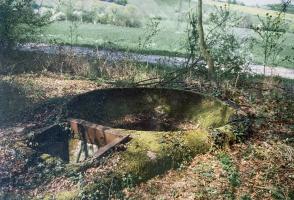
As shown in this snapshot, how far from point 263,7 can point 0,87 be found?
25.3m

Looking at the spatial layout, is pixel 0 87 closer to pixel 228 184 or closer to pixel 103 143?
pixel 103 143

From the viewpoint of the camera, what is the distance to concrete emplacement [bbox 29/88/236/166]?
594 cm

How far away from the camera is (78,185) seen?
4582 millimetres

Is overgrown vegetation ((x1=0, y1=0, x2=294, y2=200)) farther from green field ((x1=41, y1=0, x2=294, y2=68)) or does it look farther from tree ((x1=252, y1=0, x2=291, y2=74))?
green field ((x1=41, y1=0, x2=294, y2=68))

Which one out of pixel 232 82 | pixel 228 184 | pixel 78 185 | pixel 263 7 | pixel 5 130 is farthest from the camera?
pixel 263 7

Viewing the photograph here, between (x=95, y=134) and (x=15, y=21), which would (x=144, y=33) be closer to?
(x=15, y=21)

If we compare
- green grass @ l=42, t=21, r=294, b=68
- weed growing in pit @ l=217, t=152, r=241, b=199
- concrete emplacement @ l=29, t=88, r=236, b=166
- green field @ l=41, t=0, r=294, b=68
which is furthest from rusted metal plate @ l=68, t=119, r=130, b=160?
green grass @ l=42, t=21, r=294, b=68

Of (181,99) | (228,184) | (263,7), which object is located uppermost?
(263,7)

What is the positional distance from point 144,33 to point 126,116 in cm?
1186

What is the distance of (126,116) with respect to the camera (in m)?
7.22

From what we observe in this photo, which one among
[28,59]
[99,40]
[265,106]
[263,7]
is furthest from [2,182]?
[263,7]

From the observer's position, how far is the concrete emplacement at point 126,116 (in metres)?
5.94

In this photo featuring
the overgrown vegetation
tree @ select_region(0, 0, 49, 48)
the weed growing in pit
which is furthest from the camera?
tree @ select_region(0, 0, 49, 48)

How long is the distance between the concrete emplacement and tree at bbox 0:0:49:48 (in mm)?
6753
